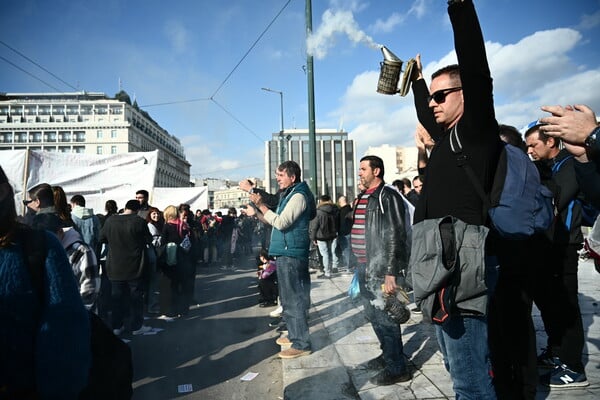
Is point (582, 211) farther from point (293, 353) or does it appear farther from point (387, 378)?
point (293, 353)

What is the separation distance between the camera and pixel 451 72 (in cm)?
177

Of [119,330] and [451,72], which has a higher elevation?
[451,72]

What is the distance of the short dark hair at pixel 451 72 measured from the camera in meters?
1.74

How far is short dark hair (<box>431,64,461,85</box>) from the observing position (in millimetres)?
1744

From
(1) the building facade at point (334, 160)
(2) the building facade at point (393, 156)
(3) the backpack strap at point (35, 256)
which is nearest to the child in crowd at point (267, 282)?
(3) the backpack strap at point (35, 256)

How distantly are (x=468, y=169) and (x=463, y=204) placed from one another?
155 millimetres

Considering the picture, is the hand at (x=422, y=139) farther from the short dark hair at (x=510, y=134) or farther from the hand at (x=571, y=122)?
the hand at (x=571, y=122)

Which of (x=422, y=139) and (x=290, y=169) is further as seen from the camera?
(x=290, y=169)

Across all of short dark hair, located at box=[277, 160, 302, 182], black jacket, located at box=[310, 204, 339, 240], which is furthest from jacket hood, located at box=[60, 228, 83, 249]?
black jacket, located at box=[310, 204, 339, 240]

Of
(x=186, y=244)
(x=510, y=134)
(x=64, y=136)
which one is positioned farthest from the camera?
(x=64, y=136)

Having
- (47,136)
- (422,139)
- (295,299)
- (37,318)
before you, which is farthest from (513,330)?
(47,136)

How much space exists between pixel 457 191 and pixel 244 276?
962 cm

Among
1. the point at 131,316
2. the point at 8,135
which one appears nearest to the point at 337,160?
the point at 131,316

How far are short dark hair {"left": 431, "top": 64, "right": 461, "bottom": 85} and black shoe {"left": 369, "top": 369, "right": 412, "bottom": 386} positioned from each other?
2502mm
